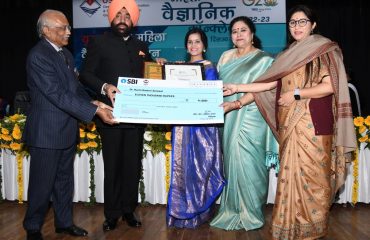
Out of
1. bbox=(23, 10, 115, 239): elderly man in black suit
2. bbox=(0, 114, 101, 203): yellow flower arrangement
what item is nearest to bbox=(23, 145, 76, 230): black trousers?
bbox=(23, 10, 115, 239): elderly man in black suit

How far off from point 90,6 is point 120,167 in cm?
550

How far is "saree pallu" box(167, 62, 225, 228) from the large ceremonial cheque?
29 cm

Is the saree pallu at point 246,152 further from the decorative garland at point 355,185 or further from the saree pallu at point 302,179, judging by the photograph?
the decorative garland at point 355,185

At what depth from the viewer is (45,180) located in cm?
282

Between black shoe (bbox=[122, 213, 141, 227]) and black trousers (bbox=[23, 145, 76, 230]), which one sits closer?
black trousers (bbox=[23, 145, 76, 230])

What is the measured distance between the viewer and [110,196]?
122 inches

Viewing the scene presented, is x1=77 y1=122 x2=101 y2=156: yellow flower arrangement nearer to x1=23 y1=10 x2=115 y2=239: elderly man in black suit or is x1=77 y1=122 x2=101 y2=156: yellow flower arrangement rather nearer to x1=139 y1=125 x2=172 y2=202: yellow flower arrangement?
x1=139 y1=125 x2=172 y2=202: yellow flower arrangement

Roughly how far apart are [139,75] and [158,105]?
0.39 meters

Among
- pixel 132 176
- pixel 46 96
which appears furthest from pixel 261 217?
pixel 46 96

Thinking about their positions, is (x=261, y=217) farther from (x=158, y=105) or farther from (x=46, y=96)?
(x=46, y=96)

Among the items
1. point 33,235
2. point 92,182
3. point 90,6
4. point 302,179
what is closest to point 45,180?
point 33,235

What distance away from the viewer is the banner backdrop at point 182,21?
7484 mm

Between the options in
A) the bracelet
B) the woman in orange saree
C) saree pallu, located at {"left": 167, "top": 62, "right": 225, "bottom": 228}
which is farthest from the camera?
saree pallu, located at {"left": 167, "top": 62, "right": 225, "bottom": 228}

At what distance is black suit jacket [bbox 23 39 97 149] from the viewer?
8.95 ft
